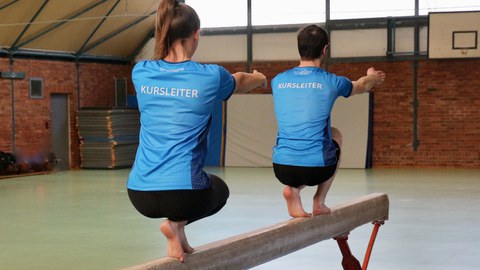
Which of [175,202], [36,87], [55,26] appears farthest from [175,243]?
[36,87]

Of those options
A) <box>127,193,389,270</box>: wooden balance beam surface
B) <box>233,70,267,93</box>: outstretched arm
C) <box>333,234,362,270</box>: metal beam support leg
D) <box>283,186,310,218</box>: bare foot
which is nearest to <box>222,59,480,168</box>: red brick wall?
<box>127,193,389,270</box>: wooden balance beam surface

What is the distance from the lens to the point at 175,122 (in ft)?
10.9

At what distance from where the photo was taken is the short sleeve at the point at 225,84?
3.40 meters

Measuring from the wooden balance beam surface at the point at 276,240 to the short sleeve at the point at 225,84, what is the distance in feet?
2.66

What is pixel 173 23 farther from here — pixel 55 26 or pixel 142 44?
pixel 142 44

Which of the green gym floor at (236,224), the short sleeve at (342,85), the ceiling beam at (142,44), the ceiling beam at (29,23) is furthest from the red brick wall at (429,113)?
the short sleeve at (342,85)

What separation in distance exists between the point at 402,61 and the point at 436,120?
1700 mm

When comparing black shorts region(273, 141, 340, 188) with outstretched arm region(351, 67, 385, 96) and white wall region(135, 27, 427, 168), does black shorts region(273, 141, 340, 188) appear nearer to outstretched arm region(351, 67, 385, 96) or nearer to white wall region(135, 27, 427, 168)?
outstretched arm region(351, 67, 385, 96)

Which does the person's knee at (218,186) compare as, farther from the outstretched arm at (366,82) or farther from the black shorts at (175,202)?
the outstretched arm at (366,82)

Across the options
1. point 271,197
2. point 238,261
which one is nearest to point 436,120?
point 271,197

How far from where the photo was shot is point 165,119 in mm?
3330

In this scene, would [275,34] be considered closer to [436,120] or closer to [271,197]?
[436,120]

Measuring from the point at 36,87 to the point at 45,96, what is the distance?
0.39 meters

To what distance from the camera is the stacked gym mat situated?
18.3 metres
